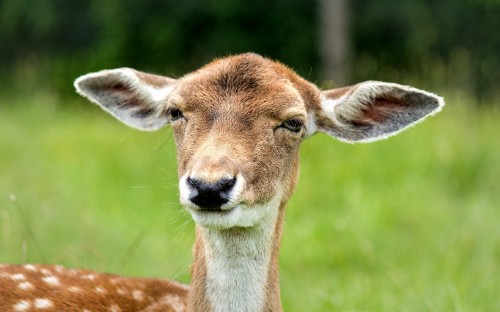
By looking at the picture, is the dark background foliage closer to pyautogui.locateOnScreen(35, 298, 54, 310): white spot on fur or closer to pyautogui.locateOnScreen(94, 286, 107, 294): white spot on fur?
pyautogui.locateOnScreen(94, 286, 107, 294): white spot on fur

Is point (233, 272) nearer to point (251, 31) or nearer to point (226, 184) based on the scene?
point (226, 184)

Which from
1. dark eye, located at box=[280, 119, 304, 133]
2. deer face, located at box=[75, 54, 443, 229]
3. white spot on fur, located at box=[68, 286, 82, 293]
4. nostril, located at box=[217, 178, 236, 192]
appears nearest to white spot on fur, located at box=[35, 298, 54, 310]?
white spot on fur, located at box=[68, 286, 82, 293]

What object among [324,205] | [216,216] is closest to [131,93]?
[216,216]

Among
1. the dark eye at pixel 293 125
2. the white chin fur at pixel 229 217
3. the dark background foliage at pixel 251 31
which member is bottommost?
the white chin fur at pixel 229 217

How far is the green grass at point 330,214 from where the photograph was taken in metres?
6.51

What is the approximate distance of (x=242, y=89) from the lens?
14.6 ft

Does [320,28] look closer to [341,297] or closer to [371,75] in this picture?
[371,75]

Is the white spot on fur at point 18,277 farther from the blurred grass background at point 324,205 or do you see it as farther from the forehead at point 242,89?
the forehead at point 242,89

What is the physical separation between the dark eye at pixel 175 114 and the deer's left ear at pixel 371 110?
0.69 m

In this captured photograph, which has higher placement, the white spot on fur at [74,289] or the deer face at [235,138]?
the deer face at [235,138]

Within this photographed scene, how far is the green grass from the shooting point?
21.4ft

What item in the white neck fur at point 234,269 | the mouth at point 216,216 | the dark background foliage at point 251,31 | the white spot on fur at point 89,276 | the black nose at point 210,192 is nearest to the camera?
A: the black nose at point 210,192

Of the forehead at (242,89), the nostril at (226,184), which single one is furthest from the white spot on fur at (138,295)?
the nostril at (226,184)

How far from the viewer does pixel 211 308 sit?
4.29 m
